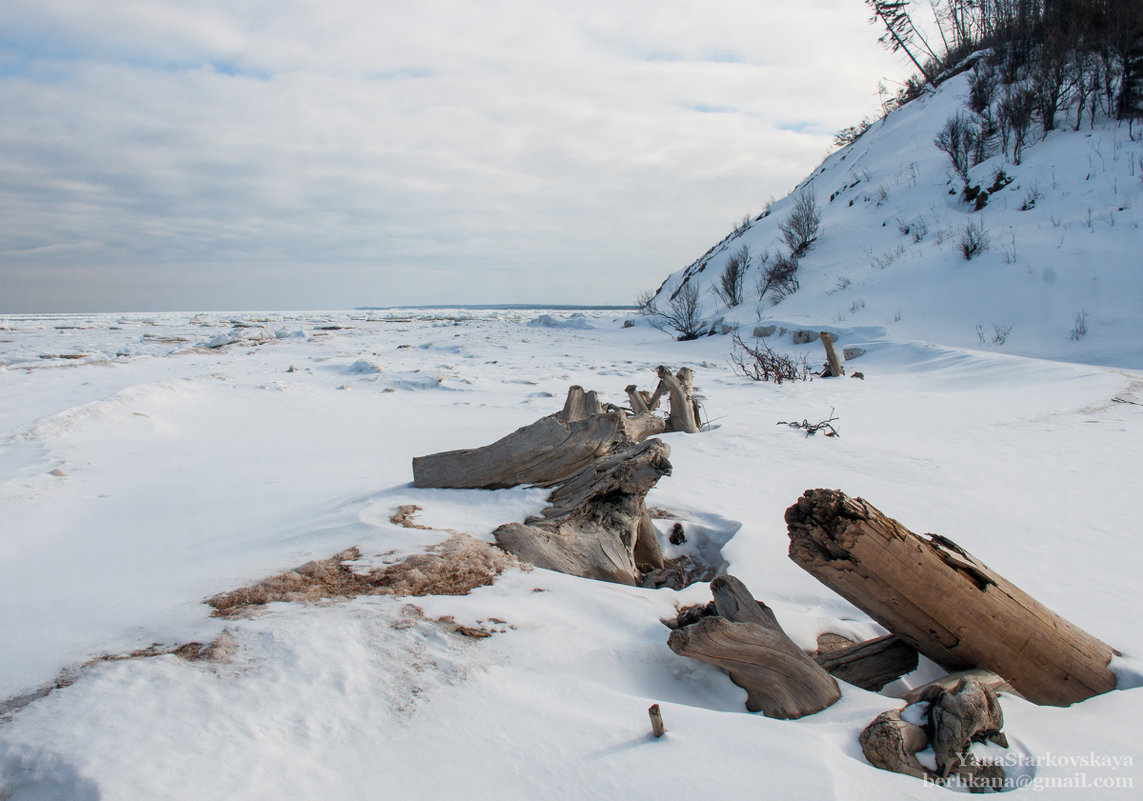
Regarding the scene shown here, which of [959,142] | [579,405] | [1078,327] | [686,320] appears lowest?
[579,405]

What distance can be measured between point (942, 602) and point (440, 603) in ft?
4.76

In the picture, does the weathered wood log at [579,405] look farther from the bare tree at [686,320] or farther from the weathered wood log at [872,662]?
the bare tree at [686,320]

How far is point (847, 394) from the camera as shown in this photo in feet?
27.1

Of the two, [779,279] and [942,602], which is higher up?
[779,279]

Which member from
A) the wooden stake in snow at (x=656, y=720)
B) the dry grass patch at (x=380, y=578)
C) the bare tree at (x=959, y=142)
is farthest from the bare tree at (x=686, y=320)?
the wooden stake in snow at (x=656, y=720)

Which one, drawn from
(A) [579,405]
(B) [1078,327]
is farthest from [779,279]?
(A) [579,405]

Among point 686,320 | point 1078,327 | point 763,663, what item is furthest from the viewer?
point 686,320

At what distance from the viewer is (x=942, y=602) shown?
1.93 m

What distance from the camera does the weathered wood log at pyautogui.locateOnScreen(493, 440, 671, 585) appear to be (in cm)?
275

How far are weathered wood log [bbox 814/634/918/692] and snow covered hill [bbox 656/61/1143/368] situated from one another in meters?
11.3

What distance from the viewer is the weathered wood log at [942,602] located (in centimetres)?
187

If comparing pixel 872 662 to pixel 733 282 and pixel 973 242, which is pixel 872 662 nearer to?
pixel 973 242

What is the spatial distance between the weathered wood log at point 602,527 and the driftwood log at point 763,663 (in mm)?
934

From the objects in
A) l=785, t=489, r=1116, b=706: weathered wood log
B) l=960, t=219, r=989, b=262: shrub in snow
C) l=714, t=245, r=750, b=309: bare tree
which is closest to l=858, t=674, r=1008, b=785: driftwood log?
l=785, t=489, r=1116, b=706: weathered wood log
